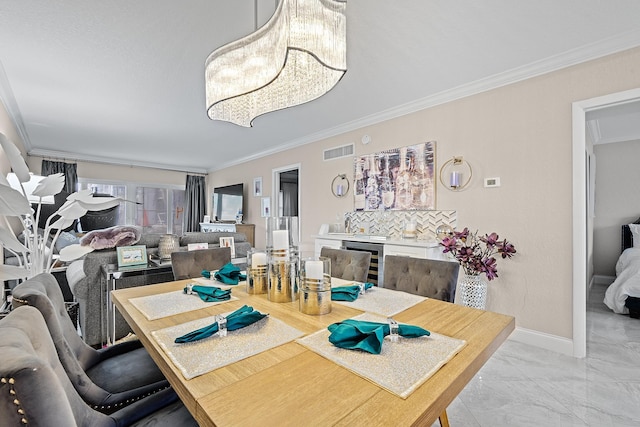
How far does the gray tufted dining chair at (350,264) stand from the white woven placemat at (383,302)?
0.46m

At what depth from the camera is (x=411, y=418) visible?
0.62m

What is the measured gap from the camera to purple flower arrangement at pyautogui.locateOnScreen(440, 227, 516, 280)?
2631 millimetres

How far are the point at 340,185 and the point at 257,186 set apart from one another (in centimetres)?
249

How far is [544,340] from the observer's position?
255 centimetres

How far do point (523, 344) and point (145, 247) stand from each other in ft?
11.5

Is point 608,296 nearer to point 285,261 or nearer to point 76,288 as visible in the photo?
point 285,261

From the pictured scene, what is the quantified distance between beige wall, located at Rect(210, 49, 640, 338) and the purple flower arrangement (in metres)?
0.15

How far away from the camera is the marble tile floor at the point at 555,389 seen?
1.71m

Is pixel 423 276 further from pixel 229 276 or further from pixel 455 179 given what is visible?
pixel 455 179

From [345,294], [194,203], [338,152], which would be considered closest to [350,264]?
[345,294]

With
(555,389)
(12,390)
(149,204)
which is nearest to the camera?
(12,390)

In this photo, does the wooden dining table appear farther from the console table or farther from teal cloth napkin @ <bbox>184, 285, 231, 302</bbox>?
the console table

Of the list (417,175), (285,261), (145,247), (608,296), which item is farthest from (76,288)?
(608,296)

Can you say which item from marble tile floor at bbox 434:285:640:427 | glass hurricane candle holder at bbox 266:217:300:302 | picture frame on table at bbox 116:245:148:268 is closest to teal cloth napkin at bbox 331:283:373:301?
glass hurricane candle holder at bbox 266:217:300:302
